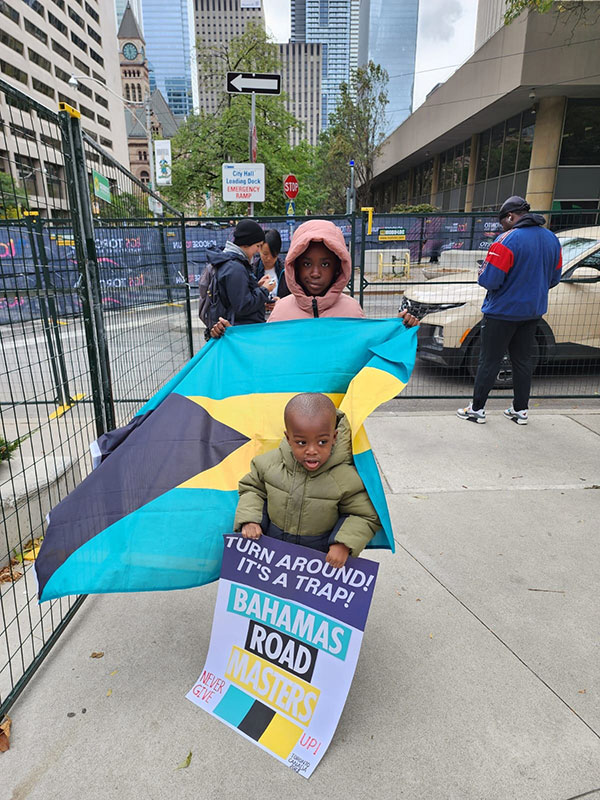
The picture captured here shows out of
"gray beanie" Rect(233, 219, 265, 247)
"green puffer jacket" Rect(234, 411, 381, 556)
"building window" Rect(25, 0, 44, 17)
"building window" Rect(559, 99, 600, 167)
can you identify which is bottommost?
"green puffer jacket" Rect(234, 411, 381, 556)

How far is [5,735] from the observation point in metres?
2.03

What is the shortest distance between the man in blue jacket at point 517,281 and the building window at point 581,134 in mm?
20836

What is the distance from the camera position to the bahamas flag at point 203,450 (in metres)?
2.23

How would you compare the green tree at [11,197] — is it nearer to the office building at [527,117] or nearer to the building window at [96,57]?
the office building at [527,117]

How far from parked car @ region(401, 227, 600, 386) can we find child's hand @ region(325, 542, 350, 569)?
5.01m

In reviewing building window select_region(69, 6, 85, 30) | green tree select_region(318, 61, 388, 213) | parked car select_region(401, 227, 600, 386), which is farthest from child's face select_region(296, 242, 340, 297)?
building window select_region(69, 6, 85, 30)

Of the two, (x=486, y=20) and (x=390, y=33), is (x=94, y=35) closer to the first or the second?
(x=390, y=33)

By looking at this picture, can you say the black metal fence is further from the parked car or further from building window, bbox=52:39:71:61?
building window, bbox=52:39:71:61

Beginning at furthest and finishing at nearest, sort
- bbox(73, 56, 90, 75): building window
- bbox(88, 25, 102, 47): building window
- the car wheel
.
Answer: bbox(88, 25, 102, 47): building window
bbox(73, 56, 90, 75): building window
the car wheel

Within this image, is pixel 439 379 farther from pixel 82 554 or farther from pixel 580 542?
pixel 82 554

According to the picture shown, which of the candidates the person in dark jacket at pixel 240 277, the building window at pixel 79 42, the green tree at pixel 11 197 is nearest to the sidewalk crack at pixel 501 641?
the person in dark jacket at pixel 240 277

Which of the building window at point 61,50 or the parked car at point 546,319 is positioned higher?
the building window at point 61,50

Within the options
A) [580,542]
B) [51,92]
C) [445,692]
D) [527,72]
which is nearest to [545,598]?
A: [580,542]

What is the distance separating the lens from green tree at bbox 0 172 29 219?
7.34 ft
